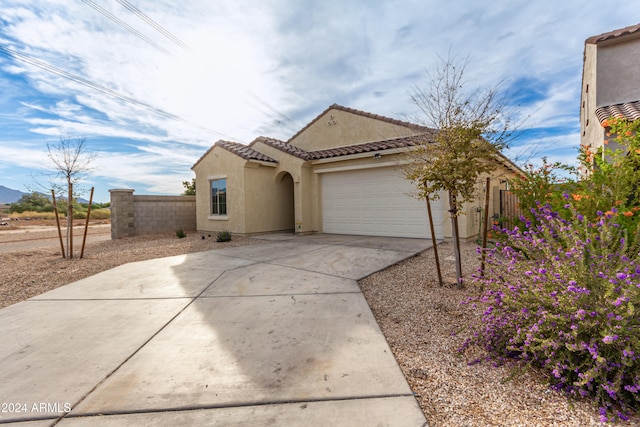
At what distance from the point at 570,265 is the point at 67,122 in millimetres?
13874

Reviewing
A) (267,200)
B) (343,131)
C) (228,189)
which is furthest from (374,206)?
(228,189)

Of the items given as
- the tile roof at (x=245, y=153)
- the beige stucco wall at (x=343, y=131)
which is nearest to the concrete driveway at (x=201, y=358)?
the tile roof at (x=245, y=153)

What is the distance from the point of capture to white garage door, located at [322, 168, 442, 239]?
1087 cm

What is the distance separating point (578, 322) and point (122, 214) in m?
16.1

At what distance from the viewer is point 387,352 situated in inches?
116

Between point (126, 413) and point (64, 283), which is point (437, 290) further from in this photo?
point (64, 283)

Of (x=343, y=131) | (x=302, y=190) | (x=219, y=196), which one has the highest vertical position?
(x=343, y=131)

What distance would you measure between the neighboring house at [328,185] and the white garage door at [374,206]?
37 millimetres

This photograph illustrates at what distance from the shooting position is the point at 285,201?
14.6 meters

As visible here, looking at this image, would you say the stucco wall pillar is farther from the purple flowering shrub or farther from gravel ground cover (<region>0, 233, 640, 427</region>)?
the purple flowering shrub

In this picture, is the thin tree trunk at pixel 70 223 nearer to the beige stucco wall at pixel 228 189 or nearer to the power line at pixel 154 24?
the beige stucco wall at pixel 228 189

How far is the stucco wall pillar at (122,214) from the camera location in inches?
528

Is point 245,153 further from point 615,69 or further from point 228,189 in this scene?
point 615,69

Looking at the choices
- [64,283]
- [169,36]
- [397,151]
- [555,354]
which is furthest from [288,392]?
[169,36]
